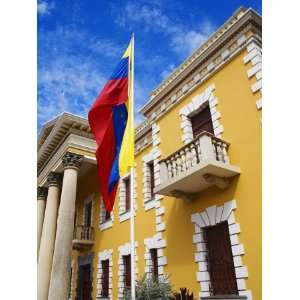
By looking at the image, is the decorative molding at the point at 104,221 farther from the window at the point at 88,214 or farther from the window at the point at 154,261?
the window at the point at 154,261

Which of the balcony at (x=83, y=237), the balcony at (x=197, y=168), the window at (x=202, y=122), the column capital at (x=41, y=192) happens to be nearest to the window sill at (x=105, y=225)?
the balcony at (x=83, y=237)

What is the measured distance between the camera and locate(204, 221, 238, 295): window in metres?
8.26

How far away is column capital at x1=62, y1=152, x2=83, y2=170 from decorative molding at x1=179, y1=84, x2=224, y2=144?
625 centimetres

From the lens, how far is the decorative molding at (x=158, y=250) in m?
10.5

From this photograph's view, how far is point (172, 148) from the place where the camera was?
1138cm

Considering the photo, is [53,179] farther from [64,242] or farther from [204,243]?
[204,243]

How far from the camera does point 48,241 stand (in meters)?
15.0

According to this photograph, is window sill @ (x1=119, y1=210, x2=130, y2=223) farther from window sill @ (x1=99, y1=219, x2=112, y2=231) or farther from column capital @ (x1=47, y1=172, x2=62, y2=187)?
column capital @ (x1=47, y1=172, x2=62, y2=187)

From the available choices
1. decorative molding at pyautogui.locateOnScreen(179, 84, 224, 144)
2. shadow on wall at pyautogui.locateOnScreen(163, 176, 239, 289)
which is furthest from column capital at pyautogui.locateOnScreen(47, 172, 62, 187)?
decorative molding at pyautogui.locateOnScreen(179, 84, 224, 144)

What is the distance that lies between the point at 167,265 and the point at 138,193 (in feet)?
12.1

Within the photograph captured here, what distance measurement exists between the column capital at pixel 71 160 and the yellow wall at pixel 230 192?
437cm

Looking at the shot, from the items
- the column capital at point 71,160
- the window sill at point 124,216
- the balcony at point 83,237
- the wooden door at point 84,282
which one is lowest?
the wooden door at point 84,282
